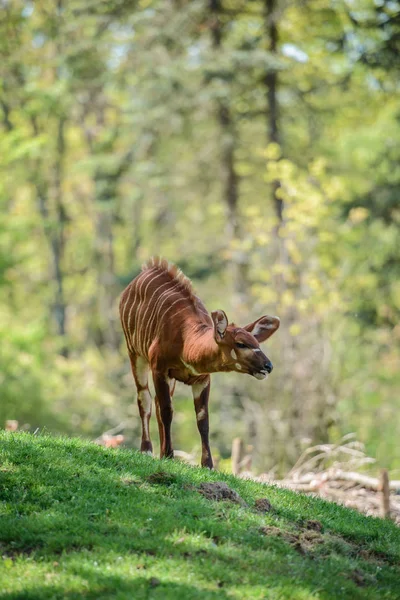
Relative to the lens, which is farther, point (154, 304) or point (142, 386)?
point (142, 386)

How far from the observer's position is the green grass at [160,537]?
691 cm

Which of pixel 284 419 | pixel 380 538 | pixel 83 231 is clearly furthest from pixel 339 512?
pixel 83 231

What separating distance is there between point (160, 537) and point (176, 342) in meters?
2.57

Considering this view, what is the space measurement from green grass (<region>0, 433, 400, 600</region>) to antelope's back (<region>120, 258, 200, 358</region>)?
135 cm

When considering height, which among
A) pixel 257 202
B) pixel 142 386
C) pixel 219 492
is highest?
pixel 219 492

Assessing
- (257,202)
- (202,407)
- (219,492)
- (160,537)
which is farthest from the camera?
(257,202)

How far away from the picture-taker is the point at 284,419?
16500 millimetres

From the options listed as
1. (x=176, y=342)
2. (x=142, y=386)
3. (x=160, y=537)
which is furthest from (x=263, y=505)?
(x=142, y=386)

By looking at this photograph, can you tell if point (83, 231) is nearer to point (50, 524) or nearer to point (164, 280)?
point (164, 280)

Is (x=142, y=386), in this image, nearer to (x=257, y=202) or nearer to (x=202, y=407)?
(x=202, y=407)

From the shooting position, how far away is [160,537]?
7.52 m

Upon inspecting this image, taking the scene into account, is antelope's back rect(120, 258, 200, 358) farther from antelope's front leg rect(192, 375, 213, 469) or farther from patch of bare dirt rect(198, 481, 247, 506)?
patch of bare dirt rect(198, 481, 247, 506)

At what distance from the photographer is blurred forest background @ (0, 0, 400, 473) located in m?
17.7

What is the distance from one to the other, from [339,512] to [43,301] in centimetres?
3501
